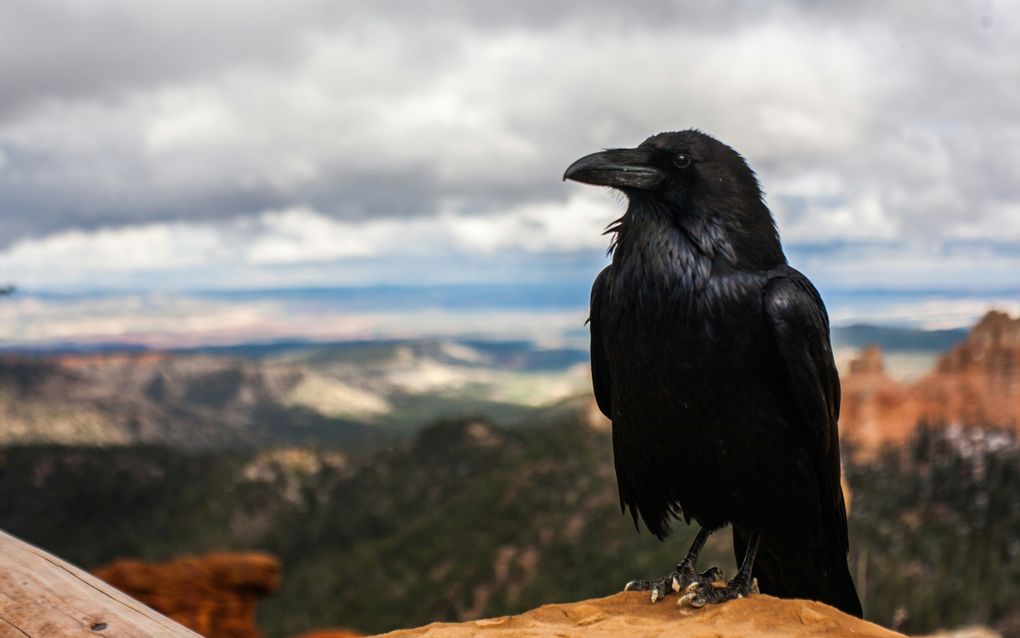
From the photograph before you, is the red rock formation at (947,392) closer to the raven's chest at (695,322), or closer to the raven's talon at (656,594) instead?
the raven's talon at (656,594)

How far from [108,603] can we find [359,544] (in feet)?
176

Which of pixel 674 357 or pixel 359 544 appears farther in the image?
pixel 359 544

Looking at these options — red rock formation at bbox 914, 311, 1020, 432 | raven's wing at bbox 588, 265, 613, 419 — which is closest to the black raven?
raven's wing at bbox 588, 265, 613, 419

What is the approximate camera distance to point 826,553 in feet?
23.2

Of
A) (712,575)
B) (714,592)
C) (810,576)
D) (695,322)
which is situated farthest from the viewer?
(810,576)

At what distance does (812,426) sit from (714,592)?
133 centimetres

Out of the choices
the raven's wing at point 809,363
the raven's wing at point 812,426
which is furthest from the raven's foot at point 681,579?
the raven's wing at point 809,363

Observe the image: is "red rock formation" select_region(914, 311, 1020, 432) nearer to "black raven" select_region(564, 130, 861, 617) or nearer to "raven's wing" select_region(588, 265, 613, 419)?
"raven's wing" select_region(588, 265, 613, 419)

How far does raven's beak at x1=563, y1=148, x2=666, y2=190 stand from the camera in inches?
251

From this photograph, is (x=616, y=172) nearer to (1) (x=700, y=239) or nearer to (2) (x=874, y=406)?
(1) (x=700, y=239)

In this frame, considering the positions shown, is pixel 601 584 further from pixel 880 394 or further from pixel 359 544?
pixel 880 394

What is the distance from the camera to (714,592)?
6.66m

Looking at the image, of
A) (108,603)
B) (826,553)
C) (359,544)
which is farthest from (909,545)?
(108,603)

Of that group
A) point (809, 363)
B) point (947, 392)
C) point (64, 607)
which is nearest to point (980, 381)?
point (947, 392)
